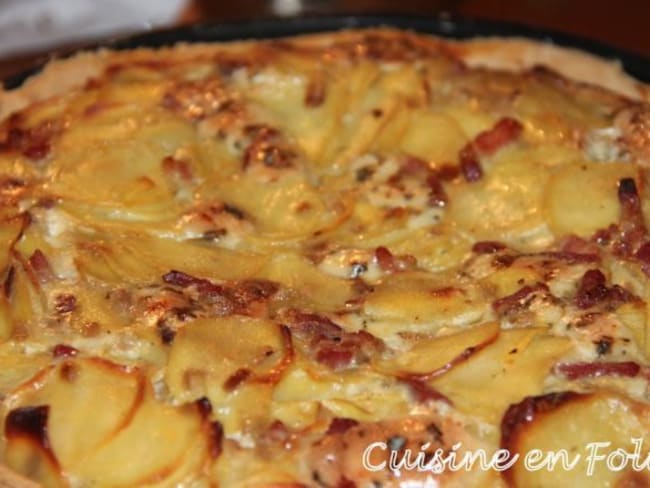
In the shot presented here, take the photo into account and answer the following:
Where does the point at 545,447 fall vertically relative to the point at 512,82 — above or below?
below

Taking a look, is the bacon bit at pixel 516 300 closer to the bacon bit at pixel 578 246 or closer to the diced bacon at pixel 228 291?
the bacon bit at pixel 578 246

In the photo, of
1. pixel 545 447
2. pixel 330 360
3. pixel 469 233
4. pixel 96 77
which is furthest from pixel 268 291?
pixel 96 77

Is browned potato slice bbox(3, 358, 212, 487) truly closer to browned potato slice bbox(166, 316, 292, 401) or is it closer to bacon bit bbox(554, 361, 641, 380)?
browned potato slice bbox(166, 316, 292, 401)

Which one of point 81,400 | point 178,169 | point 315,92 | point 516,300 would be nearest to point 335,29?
point 315,92

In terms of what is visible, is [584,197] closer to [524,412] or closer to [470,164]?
[470,164]

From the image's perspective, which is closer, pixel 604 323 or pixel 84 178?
pixel 604 323

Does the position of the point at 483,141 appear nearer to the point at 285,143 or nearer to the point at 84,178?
the point at 285,143
